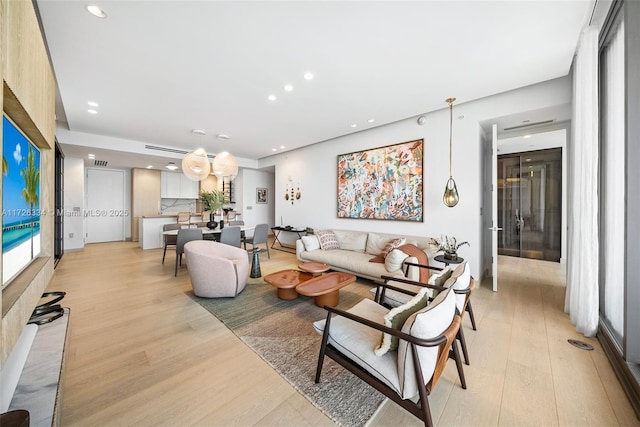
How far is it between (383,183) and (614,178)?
2858 mm

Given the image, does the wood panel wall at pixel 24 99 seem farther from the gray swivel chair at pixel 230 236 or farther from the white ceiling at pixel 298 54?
the gray swivel chair at pixel 230 236

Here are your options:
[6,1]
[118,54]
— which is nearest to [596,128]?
[6,1]

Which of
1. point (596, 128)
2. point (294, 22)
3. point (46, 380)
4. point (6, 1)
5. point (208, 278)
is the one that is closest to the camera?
point (6, 1)

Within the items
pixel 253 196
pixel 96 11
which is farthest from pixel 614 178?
pixel 253 196

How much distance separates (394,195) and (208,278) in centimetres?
328

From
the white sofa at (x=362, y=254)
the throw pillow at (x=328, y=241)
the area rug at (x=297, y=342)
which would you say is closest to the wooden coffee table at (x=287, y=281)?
the area rug at (x=297, y=342)

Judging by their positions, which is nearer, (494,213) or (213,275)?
(213,275)

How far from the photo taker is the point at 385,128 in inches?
181

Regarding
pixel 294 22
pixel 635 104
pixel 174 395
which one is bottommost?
pixel 174 395

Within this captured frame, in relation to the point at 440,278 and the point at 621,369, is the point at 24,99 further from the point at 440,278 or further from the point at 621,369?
the point at 621,369

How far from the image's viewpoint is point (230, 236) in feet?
15.1

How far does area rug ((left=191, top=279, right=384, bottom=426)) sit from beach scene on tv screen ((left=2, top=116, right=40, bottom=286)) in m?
1.61

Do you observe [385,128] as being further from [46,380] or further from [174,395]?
[46,380]

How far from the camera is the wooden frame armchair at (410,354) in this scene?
1227 mm
